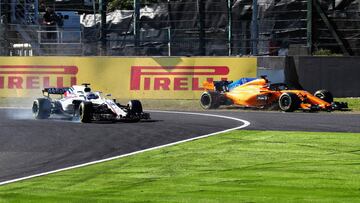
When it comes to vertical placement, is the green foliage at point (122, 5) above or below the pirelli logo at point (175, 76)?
above

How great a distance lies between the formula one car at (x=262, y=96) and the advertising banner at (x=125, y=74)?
1.12 metres

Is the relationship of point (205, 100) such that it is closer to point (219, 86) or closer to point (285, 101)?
point (219, 86)

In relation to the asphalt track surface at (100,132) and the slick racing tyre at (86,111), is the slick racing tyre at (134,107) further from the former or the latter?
the slick racing tyre at (86,111)

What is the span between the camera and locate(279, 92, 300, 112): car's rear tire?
957 inches

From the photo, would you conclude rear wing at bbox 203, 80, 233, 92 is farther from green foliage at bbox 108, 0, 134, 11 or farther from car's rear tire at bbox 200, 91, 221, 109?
green foliage at bbox 108, 0, 134, 11

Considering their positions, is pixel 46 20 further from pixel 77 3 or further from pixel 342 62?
pixel 342 62

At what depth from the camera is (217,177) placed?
36.9 ft

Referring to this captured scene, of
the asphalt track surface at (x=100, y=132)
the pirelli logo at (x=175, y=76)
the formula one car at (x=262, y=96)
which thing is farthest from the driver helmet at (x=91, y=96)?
the pirelli logo at (x=175, y=76)

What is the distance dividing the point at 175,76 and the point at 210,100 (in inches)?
85.6

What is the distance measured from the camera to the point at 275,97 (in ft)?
83.1

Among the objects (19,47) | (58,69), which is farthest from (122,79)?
(19,47)

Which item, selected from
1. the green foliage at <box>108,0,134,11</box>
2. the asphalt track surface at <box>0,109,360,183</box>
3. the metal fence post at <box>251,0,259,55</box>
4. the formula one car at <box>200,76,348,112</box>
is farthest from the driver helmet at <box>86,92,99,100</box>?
the green foliage at <box>108,0,134,11</box>

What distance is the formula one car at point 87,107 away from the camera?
70.2 feet

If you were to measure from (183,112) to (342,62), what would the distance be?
600cm
